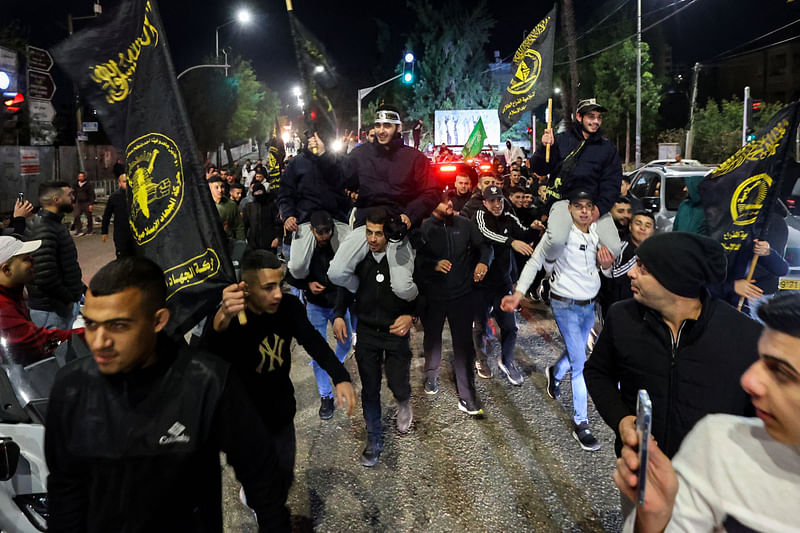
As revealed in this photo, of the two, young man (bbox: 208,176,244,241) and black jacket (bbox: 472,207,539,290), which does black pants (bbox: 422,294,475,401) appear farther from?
young man (bbox: 208,176,244,241)

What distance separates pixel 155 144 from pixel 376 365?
278 cm

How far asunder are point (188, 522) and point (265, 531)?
265 mm

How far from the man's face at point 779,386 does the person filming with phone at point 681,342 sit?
2.91ft

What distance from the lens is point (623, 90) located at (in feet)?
144

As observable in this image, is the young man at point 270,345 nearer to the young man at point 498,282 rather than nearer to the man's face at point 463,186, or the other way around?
the young man at point 498,282

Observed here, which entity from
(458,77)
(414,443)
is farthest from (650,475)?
(458,77)

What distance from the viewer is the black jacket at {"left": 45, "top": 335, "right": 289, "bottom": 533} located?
1871 mm

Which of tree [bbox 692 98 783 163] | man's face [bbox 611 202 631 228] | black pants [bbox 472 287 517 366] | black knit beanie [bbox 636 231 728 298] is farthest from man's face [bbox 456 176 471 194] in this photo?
tree [bbox 692 98 783 163]

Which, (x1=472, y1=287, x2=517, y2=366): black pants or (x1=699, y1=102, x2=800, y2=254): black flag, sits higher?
(x1=699, y1=102, x2=800, y2=254): black flag

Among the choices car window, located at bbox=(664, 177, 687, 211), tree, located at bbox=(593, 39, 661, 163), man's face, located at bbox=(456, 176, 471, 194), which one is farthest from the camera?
tree, located at bbox=(593, 39, 661, 163)

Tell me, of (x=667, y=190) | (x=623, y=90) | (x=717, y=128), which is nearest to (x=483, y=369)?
(x=667, y=190)

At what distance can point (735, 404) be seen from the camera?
2.42m

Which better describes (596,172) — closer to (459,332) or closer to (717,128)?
(459,332)

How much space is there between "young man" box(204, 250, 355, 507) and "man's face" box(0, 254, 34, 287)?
190cm
